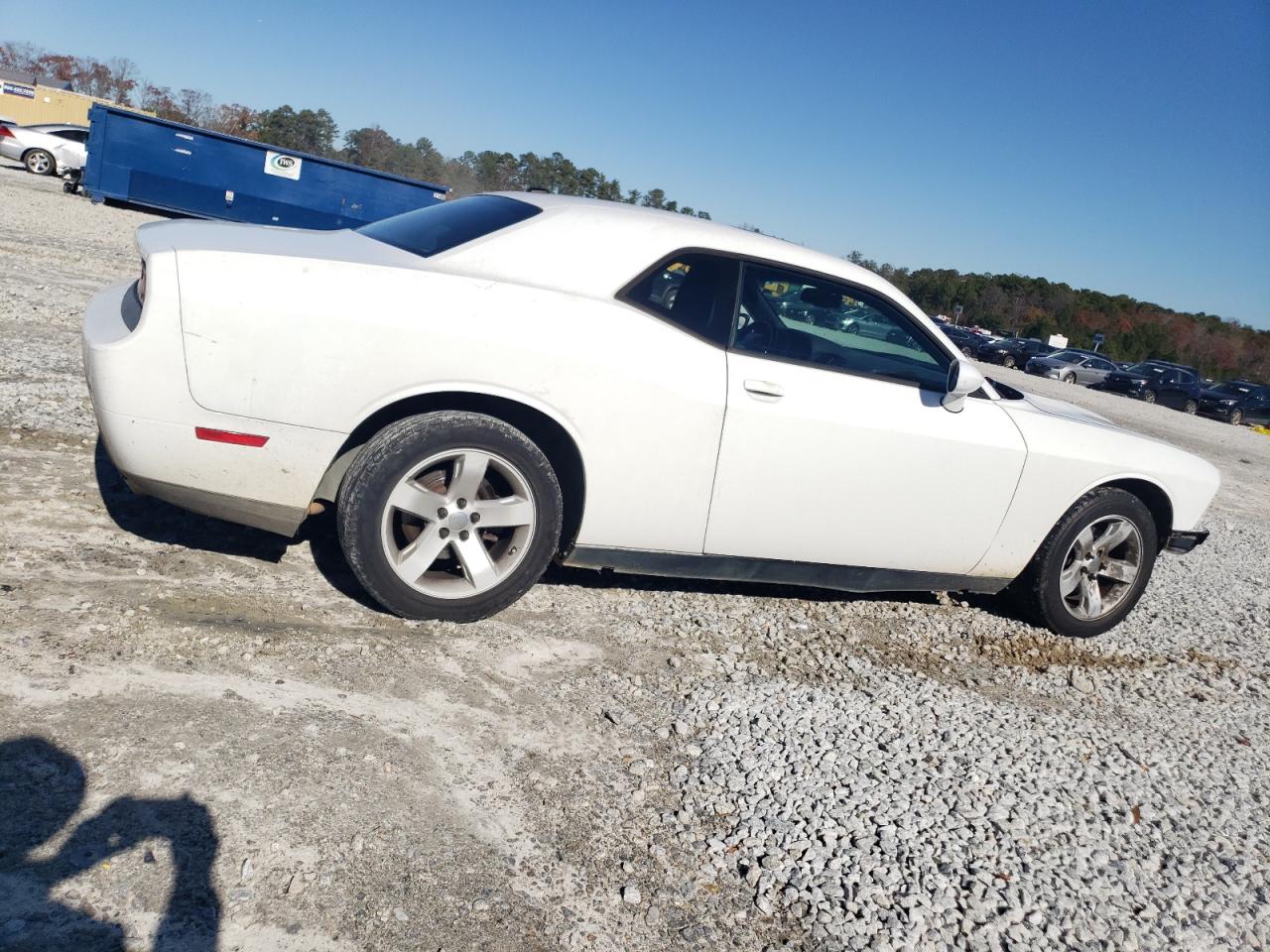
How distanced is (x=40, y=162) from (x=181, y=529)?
3024 centimetres

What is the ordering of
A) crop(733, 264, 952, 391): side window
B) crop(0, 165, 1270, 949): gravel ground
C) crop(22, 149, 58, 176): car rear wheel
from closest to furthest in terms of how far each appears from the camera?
crop(0, 165, 1270, 949): gravel ground
crop(733, 264, 952, 391): side window
crop(22, 149, 58, 176): car rear wheel

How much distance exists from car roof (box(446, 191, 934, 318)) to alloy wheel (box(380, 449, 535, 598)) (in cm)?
75

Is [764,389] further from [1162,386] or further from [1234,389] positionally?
[1234,389]

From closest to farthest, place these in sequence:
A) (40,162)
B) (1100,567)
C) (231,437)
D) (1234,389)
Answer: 1. (231,437)
2. (1100,567)
3. (40,162)
4. (1234,389)

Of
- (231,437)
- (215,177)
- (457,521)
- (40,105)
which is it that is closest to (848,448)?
(457,521)

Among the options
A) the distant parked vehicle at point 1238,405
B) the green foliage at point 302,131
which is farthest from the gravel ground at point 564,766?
the green foliage at point 302,131

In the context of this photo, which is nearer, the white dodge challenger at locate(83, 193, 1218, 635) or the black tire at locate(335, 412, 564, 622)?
the white dodge challenger at locate(83, 193, 1218, 635)

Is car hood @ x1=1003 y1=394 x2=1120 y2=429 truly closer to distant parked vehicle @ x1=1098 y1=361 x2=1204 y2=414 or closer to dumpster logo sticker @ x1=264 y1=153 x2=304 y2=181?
dumpster logo sticker @ x1=264 y1=153 x2=304 y2=181

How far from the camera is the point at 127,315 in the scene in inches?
136

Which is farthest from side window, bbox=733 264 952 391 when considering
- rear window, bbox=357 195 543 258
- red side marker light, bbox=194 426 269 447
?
red side marker light, bbox=194 426 269 447

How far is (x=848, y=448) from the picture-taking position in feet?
13.5

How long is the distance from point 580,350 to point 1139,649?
3.64m

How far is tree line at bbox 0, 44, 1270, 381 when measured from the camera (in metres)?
50.1

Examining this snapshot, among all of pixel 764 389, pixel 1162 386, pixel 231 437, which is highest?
pixel 764 389
